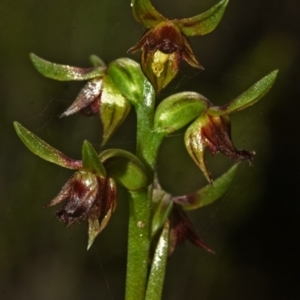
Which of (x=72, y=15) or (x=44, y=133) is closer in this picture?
(x=44, y=133)

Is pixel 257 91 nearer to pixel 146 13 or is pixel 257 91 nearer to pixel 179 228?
pixel 146 13

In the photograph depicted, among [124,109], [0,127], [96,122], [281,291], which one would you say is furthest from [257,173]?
[124,109]

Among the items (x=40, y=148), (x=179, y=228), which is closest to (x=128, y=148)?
(x=179, y=228)

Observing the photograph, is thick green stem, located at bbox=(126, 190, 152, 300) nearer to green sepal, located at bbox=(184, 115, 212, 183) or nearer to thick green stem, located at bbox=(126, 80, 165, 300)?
thick green stem, located at bbox=(126, 80, 165, 300)

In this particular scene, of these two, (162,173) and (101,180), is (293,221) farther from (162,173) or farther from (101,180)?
(101,180)

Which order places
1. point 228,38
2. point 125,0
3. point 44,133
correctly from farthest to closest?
1. point 228,38
2. point 125,0
3. point 44,133

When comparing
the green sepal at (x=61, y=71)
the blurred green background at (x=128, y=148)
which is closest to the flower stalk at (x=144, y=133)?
the green sepal at (x=61, y=71)

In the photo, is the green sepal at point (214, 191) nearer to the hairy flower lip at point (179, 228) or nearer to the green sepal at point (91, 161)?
the hairy flower lip at point (179, 228)
